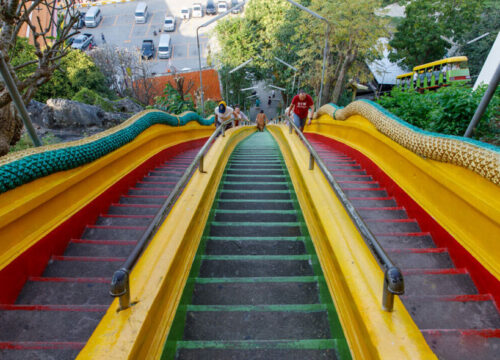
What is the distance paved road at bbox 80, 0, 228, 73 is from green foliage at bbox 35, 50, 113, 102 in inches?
550

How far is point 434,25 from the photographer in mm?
25156

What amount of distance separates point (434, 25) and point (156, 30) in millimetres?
37497

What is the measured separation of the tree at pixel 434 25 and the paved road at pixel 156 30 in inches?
905

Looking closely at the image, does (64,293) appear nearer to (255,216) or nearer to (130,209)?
(130,209)

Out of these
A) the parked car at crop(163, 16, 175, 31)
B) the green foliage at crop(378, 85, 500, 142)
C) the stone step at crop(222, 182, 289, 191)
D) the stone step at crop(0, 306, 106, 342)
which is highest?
the parked car at crop(163, 16, 175, 31)

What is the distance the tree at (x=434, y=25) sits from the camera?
24.7 meters

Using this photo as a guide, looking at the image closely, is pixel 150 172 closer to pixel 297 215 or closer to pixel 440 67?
pixel 297 215

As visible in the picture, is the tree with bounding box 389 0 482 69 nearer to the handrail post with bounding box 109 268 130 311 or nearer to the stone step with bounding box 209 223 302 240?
the stone step with bounding box 209 223 302 240

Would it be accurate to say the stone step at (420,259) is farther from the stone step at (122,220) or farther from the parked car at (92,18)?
the parked car at (92,18)

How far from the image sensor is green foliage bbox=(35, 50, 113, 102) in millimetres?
19062

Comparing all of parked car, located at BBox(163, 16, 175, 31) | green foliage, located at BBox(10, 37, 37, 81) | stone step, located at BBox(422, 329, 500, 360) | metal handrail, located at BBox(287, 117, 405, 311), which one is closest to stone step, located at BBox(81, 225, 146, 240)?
metal handrail, located at BBox(287, 117, 405, 311)

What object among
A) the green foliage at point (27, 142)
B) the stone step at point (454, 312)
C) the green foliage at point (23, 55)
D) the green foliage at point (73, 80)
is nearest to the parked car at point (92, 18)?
the green foliage at point (73, 80)

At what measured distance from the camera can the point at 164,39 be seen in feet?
130

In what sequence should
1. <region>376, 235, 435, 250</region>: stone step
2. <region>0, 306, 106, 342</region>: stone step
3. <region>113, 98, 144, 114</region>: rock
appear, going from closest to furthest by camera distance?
<region>0, 306, 106, 342</region>: stone step < <region>376, 235, 435, 250</region>: stone step < <region>113, 98, 144, 114</region>: rock
